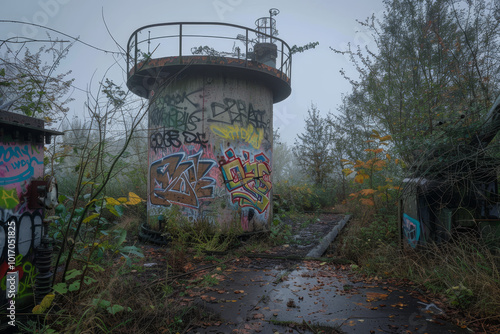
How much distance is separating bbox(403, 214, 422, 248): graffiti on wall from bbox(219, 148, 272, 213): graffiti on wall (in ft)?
11.8

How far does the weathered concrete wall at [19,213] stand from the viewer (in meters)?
3.27

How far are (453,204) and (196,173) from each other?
5.50m

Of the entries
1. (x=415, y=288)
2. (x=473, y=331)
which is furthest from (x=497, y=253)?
(x=473, y=331)

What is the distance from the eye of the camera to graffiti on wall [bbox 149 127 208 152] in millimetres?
7926

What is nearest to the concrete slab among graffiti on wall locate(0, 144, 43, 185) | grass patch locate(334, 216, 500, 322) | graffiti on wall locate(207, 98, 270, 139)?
grass patch locate(334, 216, 500, 322)

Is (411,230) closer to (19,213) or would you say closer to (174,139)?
(174,139)

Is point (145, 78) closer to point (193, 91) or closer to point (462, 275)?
point (193, 91)

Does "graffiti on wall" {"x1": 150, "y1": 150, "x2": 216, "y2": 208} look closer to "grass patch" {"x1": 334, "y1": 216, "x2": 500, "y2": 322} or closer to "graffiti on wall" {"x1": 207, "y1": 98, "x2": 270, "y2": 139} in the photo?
"graffiti on wall" {"x1": 207, "y1": 98, "x2": 270, "y2": 139}

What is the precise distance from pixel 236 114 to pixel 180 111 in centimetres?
145

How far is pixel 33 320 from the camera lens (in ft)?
10.8

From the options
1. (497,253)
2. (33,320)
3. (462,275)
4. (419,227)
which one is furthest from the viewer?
(419,227)

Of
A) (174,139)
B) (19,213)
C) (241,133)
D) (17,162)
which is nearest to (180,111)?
(174,139)

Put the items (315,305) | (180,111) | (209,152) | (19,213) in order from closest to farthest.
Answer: (19,213) < (315,305) < (209,152) < (180,111)

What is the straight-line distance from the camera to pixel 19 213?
11.4ft
